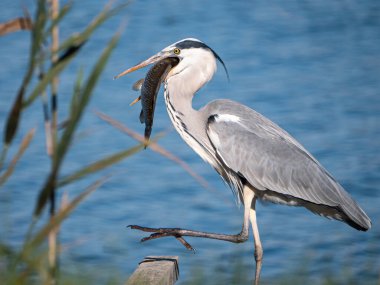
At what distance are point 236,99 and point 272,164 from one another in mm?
4439

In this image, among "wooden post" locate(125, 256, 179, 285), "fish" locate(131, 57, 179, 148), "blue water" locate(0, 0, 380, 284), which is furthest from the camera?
"blue water" locate(0, 0, 380, 284)

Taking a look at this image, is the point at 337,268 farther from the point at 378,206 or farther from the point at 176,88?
the point at 176,88

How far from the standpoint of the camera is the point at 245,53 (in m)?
10.6

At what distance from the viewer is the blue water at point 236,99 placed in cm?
657

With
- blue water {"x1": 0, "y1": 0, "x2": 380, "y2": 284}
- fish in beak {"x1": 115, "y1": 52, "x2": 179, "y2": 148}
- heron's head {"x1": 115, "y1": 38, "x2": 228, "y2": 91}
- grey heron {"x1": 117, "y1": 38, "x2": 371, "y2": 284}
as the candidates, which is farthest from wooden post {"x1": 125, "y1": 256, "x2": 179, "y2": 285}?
heron's head {"x1": 115, "y1": 38, "x2": 228, "y2": 91}

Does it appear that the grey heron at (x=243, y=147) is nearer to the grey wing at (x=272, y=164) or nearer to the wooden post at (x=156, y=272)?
the grey wing at (x=272, y=164)

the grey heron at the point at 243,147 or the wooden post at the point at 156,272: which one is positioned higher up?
the wooden post at the point at 156,272

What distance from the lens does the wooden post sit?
9.79ft

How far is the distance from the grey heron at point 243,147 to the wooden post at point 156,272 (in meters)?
1.33

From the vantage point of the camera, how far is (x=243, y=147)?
4.59 meters

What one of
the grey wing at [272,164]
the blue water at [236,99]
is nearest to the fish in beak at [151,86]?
the grey wing at [272,164]

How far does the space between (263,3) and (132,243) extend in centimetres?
668

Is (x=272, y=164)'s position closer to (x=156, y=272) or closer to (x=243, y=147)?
(x=243, y=147)

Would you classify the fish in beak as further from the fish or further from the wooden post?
the wooden post
